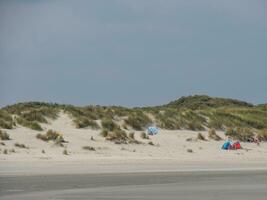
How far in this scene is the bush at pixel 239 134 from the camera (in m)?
31.5

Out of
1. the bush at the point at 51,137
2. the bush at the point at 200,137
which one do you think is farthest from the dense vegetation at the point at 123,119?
the bush at the point at 200,137

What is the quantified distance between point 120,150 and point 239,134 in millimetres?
8155

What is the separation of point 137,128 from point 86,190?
16.2m

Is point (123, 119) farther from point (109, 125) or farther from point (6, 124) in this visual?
point (6, 124)

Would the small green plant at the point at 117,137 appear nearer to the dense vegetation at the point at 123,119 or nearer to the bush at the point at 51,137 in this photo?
the dense vegetation at the point at 123,119

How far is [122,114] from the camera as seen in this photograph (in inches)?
1293

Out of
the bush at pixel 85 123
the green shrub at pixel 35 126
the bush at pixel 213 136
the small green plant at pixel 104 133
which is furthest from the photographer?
the bush at pixel 213 136

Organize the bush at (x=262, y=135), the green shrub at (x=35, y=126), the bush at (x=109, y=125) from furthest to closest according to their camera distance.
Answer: the bush at (x=262, y=135)
the bush at (x=109, y=125)
the green shrub at (x=35, y=126)

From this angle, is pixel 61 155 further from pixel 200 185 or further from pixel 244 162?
pixel 200 185

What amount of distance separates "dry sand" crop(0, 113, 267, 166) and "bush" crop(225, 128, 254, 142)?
1195 mm

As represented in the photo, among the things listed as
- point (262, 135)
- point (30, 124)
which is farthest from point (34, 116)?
point (262, 135)

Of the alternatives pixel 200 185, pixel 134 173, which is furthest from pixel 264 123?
pixel 200 185

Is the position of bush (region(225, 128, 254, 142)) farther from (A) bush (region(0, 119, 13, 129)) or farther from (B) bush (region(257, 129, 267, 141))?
(A) bush (region(0, 119, 13, 129))

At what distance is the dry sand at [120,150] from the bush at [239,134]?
1195 mm
